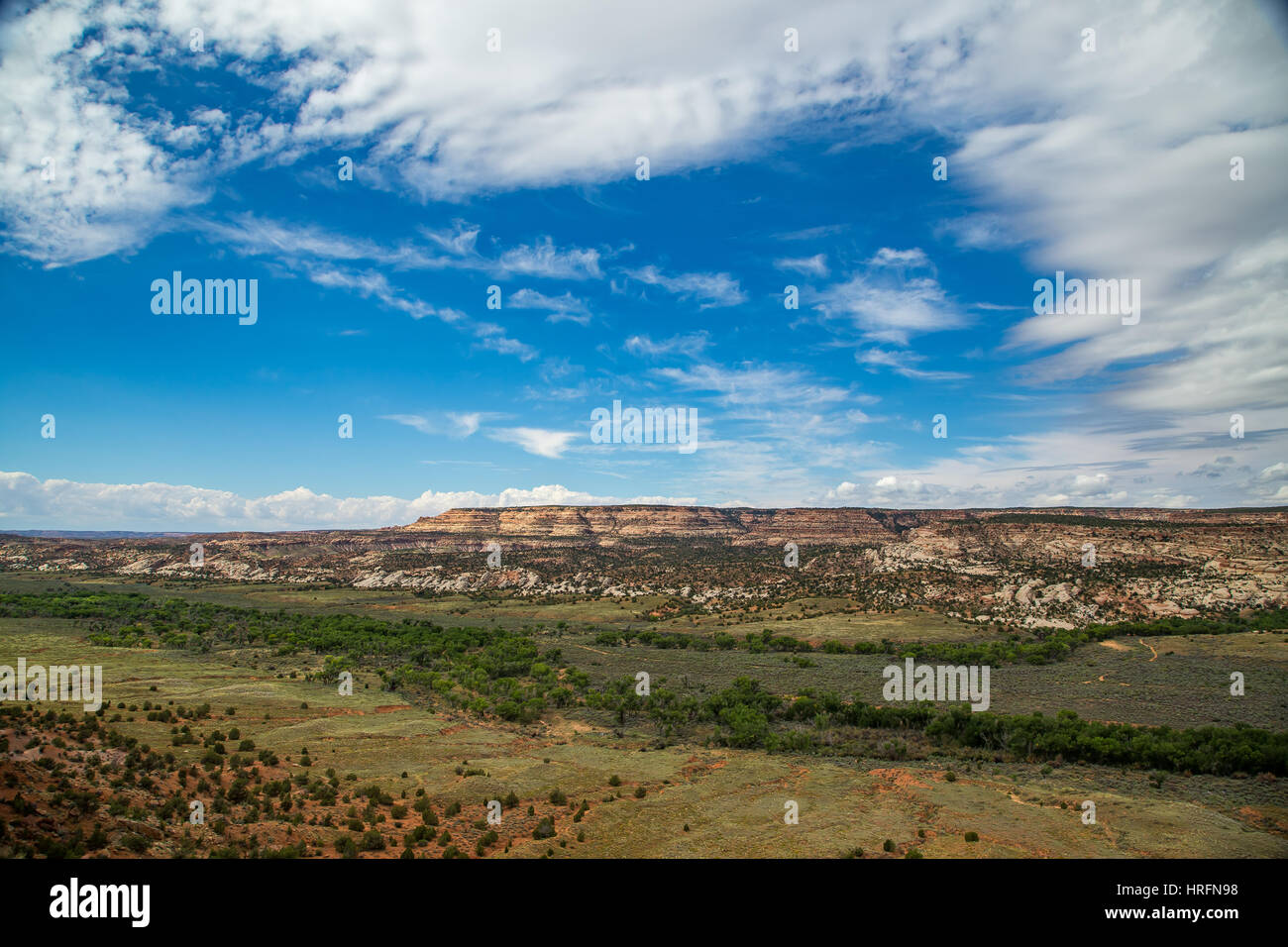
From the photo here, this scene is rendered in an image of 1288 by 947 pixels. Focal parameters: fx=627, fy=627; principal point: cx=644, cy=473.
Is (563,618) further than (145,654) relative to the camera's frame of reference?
Yes

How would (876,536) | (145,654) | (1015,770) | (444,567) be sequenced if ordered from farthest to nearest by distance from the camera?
(876,536) < (444,567) < (145,654) < (1015,770)

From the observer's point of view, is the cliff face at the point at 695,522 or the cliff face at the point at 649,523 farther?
the cliff face at the point at 649,523

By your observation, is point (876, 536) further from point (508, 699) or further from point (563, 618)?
point (508, 699)

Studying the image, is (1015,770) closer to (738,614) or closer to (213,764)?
(213,764)

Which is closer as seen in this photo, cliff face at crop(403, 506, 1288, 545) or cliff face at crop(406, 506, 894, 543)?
cliff face at crop(403, 506, 1288, 545)
